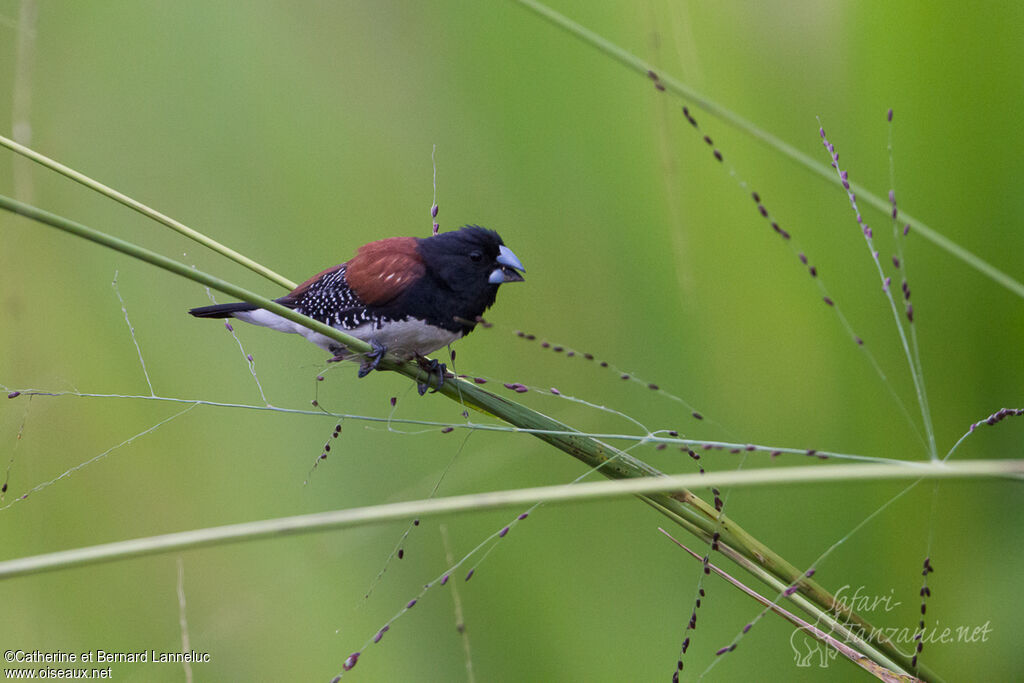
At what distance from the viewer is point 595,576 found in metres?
1.59

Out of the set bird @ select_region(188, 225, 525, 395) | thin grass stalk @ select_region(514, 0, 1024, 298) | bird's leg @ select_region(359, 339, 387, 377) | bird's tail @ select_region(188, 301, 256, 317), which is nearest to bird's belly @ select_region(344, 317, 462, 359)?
bird @ select_region(188, 225, 525, 395)

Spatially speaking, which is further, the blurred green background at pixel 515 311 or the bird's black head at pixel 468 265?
the bird's black head at pixel 468 265

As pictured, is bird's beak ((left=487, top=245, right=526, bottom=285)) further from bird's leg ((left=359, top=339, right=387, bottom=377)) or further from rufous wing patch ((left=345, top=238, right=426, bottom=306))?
bird's leg ((left=359, top=339, right=387, bottom=377))

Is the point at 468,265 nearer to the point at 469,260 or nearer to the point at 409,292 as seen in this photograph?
the point at 469,260

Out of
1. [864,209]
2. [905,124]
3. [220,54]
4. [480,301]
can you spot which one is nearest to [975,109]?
[905,124]

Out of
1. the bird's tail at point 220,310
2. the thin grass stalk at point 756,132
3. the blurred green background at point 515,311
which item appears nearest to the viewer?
the thin grass stalk at point 756,132

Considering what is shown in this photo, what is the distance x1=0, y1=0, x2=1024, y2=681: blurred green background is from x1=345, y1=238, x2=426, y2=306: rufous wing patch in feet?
0.18

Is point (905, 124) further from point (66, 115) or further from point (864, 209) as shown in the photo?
point (66, 115)

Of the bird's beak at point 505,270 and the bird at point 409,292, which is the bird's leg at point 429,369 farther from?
the bird's beak at point 505,270

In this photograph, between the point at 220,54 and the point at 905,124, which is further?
the point at 220,54

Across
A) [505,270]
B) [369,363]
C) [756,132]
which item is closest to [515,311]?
[505,270]

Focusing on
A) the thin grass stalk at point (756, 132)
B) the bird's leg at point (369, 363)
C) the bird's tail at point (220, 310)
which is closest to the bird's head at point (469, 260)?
the bird's leg at point (369, 363)

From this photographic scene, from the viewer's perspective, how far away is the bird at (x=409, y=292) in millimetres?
1842

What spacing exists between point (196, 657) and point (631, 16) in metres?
1.56
